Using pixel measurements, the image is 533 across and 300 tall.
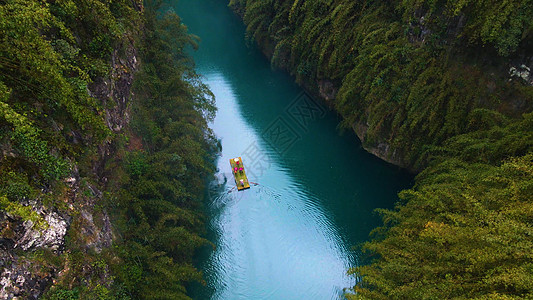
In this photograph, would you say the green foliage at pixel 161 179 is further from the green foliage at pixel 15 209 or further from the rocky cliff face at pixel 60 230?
the green foliage at pixel 15 209

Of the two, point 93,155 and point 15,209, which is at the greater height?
point 15,209

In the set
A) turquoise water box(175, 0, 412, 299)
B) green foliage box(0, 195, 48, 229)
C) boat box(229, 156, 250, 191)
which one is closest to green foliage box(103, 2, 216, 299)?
boat box(229, 156, 250, 191)

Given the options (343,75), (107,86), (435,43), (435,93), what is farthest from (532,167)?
(107,86)

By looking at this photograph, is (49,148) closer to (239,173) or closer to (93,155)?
(93,155)

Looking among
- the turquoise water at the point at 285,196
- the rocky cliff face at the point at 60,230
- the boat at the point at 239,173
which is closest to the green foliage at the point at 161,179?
the rocky cliff face at the point at 60,230

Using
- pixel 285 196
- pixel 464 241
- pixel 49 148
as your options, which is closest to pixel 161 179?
pixel 49 148

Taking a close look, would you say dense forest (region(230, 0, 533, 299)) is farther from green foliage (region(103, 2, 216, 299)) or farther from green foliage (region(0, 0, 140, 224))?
green foliage (region(0, 0, 140, 224))
